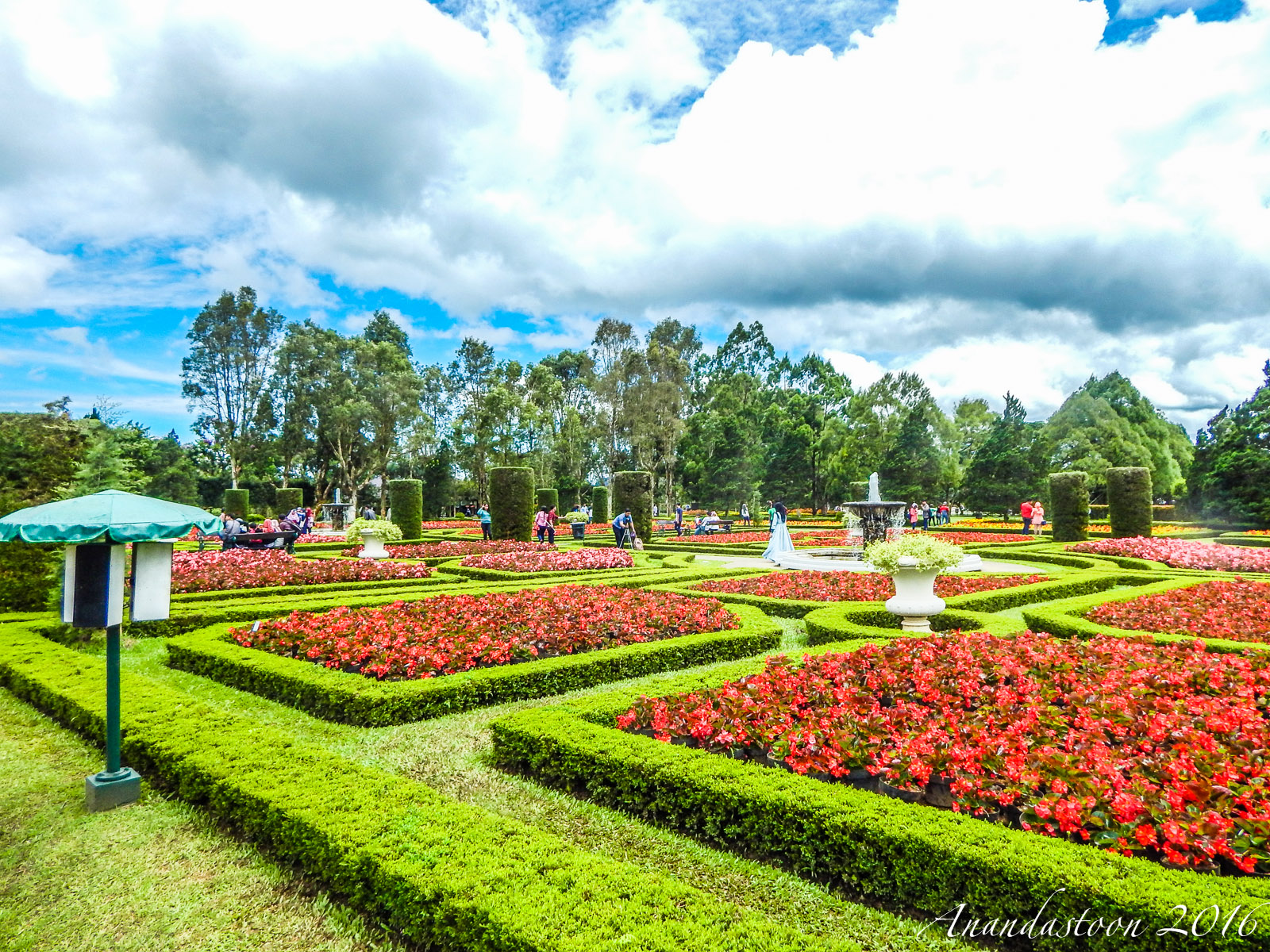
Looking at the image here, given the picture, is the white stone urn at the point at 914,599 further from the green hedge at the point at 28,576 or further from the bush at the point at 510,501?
the bush at the point at 510,501

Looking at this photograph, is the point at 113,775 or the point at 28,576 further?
the point at 28,576

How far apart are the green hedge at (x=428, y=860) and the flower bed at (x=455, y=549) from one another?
515 inches

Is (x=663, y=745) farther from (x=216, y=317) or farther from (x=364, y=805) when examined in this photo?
(x=216, y=317)

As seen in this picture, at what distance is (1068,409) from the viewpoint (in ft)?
132

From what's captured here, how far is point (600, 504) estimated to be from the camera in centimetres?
3428

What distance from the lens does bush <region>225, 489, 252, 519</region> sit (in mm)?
31250

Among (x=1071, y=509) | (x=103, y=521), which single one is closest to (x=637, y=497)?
(x=1071, y=509)

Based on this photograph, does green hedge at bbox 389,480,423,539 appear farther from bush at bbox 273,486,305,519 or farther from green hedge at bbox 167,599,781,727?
bush at bbox 273,486,305,519

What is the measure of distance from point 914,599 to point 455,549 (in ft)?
46.8

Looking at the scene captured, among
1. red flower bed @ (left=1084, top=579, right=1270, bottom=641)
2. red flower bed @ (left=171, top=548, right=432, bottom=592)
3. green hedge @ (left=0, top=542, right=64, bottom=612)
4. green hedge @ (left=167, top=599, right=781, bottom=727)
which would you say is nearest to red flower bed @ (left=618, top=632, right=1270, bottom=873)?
red flower bed @ (left=1084, top=579, right=1270, bottom=641)

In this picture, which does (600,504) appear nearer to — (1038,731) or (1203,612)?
(1203,612)

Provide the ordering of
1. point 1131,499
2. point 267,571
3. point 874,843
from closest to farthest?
point 874,843 < point 267,571 < point 1131,499

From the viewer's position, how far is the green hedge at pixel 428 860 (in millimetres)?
2424

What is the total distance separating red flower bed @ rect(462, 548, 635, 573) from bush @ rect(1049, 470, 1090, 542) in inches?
539
